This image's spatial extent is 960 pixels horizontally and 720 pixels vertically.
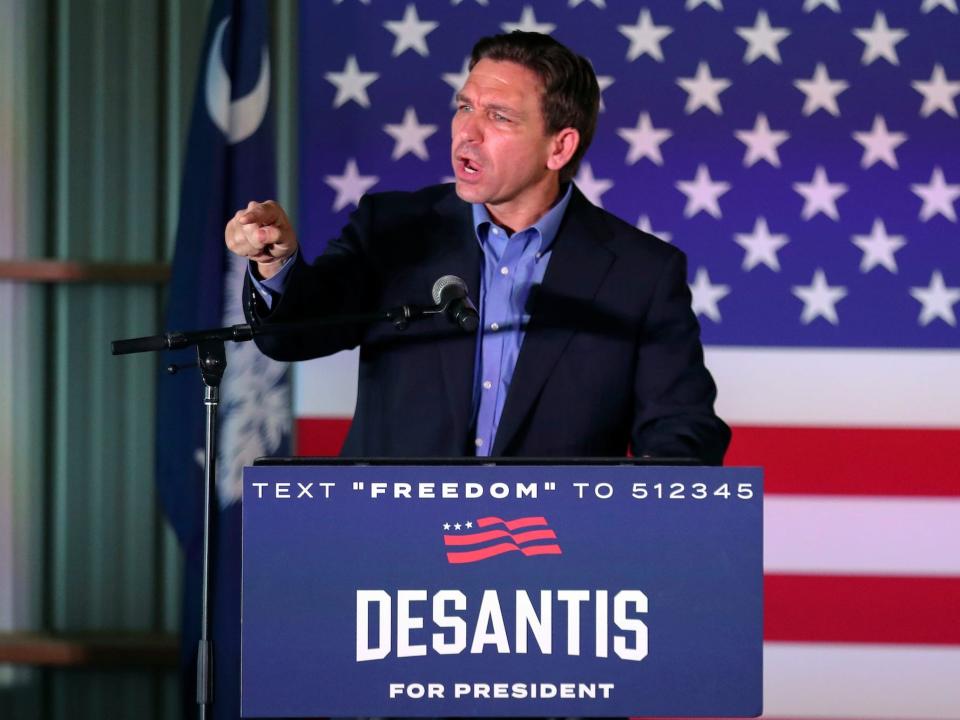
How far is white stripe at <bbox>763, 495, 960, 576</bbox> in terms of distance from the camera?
128 inches

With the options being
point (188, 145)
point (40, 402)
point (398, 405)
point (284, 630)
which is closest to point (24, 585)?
point (40, 402)

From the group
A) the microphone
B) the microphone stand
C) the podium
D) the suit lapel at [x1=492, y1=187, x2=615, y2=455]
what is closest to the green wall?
the suit lapel at [x1=492, y1=187, x2=615, y2=455]

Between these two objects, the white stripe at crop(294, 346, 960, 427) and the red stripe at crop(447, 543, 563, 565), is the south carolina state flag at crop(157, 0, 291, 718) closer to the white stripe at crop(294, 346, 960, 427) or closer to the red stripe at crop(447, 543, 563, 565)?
the white stripe at crop(294, 346, 960, 427)

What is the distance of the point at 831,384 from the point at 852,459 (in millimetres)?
206

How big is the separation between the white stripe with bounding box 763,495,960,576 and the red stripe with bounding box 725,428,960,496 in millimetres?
33

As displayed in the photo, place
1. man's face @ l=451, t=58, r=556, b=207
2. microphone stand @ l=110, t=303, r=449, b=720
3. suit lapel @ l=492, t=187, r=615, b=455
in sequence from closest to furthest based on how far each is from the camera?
microphone stand @ l=110, t=303, r=449, b=720, suit lapel @ l=492, t=187, r=615, b=455, man's face @ l=451, t=58, r=556, b=207

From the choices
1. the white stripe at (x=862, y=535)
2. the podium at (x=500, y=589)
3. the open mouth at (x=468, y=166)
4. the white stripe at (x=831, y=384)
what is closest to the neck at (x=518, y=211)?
the open mouth at (x=468, y=166)

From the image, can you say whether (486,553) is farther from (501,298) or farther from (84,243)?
(84,243)

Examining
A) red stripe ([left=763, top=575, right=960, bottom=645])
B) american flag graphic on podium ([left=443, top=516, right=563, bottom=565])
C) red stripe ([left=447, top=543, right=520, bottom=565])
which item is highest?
american flag graphic on podium ([left=443, top=516, right=563, bottom=565])

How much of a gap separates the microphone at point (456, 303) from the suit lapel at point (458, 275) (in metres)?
0.29

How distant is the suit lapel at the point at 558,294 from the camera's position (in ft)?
6.24

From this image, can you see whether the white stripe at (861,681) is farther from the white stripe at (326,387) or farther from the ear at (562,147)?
the ear at (562,147)

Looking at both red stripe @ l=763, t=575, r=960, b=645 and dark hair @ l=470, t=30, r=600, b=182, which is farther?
red stripe @ l=763, t=575, r=960, b=645

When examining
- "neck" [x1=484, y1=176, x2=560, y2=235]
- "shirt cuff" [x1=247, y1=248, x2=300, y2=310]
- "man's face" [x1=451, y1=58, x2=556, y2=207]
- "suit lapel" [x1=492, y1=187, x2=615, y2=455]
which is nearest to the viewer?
"shirt cuff" [x1=247, y1=248, x2=300, y2=310]
